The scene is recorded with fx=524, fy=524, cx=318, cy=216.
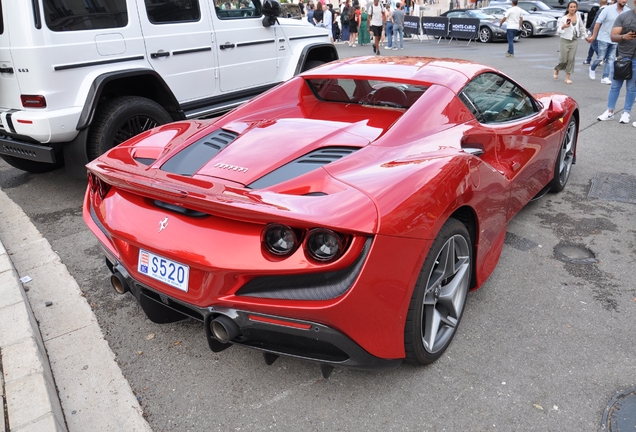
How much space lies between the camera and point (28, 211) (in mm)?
5020

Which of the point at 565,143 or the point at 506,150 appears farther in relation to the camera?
the point at 565,143

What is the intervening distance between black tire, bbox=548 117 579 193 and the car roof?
1540 mm

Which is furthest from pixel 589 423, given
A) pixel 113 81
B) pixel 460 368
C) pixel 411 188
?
pixel 113 81

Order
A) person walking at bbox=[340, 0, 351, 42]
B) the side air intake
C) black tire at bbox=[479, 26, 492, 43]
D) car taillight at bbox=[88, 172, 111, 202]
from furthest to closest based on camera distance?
1. person walking at bbox=[340, 0, 351, 42]
2. black tire at bbox=[479, 26, 492, 43]
3. car taillight at bbox=[88, 172, 111, 202]
4. the side air intake

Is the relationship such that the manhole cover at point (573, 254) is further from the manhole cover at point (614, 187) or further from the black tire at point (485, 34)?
the black tire at point (485, 34)

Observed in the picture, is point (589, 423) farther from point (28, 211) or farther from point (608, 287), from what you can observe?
point (28, 211)

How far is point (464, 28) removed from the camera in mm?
21219

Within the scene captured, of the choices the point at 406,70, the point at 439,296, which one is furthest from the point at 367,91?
the point at 439,296

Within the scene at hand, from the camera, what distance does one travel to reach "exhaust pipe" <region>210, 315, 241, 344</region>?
7.25 feet

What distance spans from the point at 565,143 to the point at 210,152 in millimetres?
3631

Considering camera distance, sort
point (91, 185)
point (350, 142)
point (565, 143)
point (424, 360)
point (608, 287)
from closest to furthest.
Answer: point (424, 360) → point (350, 142) → point (91, 185) → point (608, 287) → point (565, 143)

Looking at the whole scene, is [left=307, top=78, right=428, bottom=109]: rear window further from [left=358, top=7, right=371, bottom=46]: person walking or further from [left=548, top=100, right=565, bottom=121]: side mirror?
[left=358, top=7, right=371, bottom=46]: person walking

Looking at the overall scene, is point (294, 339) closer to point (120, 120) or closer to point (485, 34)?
point (120, 120)

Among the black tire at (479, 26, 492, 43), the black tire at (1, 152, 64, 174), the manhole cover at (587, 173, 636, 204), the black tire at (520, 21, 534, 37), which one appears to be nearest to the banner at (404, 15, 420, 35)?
the black tire at (479, 26, 492, 43)
